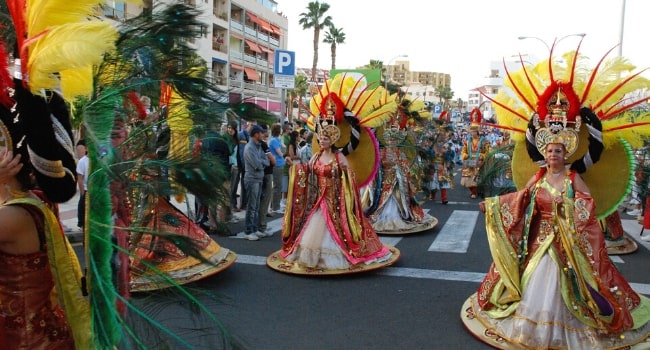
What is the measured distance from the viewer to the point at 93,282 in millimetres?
1923

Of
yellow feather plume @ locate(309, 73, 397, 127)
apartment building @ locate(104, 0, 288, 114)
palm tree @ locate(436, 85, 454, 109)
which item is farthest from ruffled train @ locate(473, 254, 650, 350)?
palm tree @ locate(436, 85, 454, 109)

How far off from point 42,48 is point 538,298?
3.62 m

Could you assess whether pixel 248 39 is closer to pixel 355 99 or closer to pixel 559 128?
pixel 355 99

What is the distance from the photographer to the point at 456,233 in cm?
882

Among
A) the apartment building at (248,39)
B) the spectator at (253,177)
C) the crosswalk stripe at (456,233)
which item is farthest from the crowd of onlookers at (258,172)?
the apartment building at (248,39)

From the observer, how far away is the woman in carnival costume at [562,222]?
3932mm

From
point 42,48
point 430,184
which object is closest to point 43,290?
point 42,48

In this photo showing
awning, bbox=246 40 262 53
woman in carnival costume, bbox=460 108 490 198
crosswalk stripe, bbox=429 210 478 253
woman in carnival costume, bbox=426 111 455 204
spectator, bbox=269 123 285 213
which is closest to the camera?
crosswalk stripe, bbox=429 210 478 253

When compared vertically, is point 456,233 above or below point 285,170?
below

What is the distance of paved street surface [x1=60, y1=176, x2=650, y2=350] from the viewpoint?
13.9ft

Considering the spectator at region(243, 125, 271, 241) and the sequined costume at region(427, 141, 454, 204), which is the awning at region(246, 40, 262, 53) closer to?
the sequined costume at region(427, 141, 454, 204)

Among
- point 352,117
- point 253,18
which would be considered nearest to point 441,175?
point 352,117

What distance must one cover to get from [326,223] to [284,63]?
5.26 meters

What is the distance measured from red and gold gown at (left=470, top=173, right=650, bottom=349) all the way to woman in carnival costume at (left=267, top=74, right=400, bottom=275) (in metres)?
2.01
